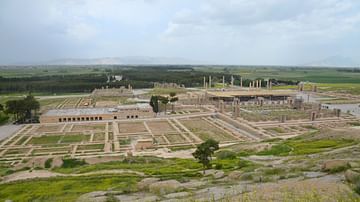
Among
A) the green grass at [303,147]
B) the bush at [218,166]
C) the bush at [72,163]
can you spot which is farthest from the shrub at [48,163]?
the green grass at [303,147]

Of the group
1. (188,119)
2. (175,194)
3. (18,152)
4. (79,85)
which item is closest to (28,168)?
(18,152)

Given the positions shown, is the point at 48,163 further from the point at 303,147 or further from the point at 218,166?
the point at 303,147

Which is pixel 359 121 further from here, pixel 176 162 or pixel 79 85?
pixel 79 85

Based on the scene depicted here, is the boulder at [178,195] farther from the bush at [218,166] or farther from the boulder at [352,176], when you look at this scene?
the bush at [218,166]

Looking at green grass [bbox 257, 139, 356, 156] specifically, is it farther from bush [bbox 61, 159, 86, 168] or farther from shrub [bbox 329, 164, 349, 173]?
bush [bbox 61, 159, 86, 168]

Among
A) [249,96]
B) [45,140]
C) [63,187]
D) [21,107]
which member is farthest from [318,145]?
[21,107]
